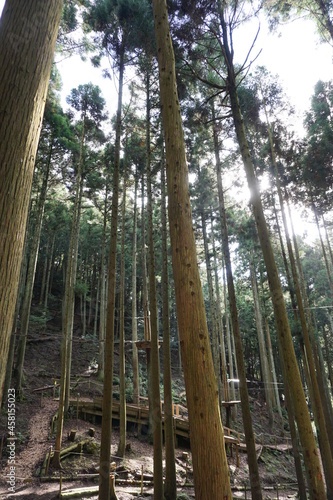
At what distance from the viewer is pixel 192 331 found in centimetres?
237

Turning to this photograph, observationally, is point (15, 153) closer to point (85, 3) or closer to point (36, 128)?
point (36, 128)

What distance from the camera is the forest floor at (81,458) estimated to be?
6.51 meters

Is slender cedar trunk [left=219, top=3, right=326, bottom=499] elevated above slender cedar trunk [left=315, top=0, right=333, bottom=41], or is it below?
below

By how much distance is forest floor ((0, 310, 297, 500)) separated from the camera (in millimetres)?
6508

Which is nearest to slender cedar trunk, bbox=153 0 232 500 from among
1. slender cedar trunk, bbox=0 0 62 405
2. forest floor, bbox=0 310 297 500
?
slender cedar trunk, bbox=0 0 62 405

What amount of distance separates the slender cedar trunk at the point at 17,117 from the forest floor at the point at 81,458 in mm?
6777

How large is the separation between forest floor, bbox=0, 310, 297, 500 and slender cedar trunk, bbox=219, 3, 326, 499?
389 centimetres

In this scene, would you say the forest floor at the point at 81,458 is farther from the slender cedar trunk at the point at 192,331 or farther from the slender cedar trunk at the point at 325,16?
the slender cedar trunk at the point at 325,16

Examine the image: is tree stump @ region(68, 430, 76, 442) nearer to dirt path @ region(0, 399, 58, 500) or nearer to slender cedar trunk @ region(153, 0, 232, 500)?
dirt path @ region(0, 399, 58, 500)

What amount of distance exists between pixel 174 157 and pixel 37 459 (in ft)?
27.9

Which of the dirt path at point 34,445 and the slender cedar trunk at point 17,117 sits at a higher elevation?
the slender cedar trunk at point 17,117

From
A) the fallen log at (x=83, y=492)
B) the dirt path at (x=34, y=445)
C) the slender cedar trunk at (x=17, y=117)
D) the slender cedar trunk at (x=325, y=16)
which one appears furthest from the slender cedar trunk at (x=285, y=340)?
the dirt path at (x=34, y=445)

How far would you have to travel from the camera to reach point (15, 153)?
1.30 m

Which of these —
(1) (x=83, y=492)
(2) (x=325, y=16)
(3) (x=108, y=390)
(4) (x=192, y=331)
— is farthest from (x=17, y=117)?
(2) (x=325, y=16)
